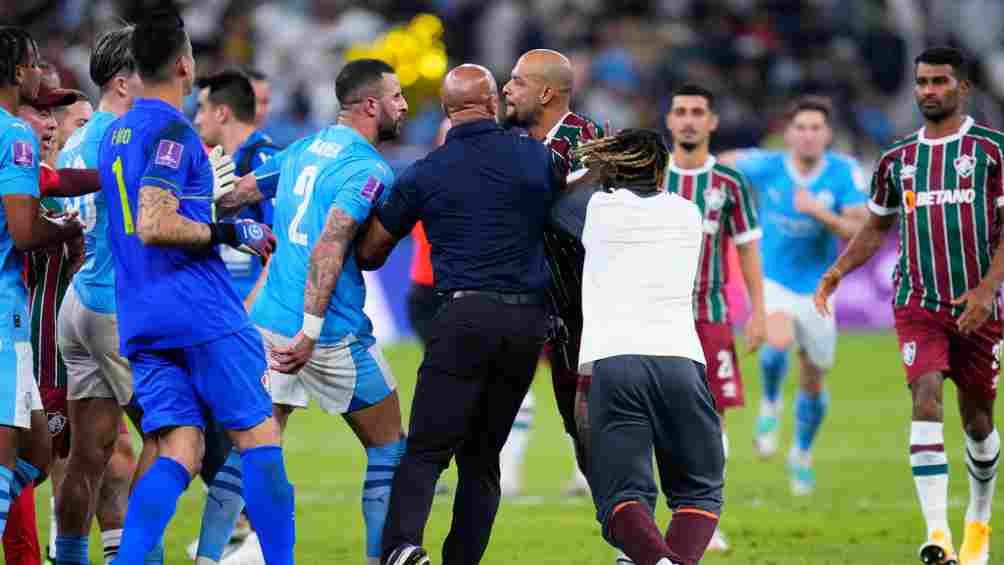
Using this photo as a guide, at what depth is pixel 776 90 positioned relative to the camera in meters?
24.9

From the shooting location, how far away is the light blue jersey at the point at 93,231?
8000 millimetres

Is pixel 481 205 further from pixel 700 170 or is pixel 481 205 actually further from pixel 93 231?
pixel 700 170

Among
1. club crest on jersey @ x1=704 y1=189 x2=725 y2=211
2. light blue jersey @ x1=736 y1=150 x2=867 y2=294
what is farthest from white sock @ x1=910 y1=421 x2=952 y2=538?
light blue jersey @ x1=736 y1=150 x2=867 y2=294

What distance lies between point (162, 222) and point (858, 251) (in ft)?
14.8

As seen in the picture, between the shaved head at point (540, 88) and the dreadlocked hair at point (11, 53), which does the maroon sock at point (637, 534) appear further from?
the dreadlocked hair at point (11, 53)

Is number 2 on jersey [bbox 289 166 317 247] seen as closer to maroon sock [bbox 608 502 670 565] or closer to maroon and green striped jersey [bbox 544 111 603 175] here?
maroon and green striped jersey [bbox 544 111 603 175]

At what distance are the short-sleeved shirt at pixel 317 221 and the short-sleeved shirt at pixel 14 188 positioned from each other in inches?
50.9

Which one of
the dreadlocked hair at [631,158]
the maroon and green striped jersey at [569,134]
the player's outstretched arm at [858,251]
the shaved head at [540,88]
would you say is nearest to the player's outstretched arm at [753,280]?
the player's outstretched arm at [858,251]

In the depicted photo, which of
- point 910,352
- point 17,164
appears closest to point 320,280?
point 17,164

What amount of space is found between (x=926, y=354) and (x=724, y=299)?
5.89ft

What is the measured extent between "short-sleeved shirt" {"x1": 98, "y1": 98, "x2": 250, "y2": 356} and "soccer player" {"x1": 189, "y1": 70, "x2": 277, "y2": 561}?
2.21 meters

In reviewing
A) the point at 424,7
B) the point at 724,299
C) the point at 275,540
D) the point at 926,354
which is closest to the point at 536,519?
the point at 724,299

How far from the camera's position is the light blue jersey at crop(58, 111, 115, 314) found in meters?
8.00

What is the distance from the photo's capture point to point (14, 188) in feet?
23.1
